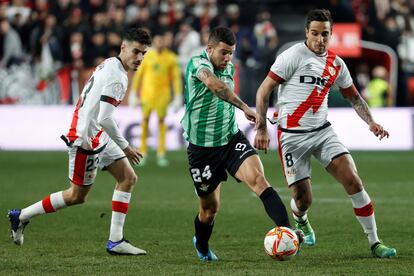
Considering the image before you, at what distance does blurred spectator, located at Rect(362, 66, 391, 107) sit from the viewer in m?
27.5

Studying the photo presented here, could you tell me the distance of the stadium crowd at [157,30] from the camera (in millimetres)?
25562

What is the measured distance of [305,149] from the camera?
376 inches

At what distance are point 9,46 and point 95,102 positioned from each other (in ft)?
55.5

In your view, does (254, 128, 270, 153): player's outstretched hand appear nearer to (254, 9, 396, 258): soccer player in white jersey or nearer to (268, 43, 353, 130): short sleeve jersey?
(254, 9, 396, 258): soccer player in white jersey

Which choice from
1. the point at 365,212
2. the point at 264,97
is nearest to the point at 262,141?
the point at 264,97

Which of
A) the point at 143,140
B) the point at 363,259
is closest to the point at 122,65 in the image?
the point at 363,259

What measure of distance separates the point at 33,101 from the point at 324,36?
16482mm

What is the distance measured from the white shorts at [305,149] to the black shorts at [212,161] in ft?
2.45

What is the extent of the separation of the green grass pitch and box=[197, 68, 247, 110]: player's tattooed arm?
1368mm

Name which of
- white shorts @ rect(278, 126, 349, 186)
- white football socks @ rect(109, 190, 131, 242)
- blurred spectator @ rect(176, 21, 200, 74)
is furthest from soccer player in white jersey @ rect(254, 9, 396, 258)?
blurred spectator @ rect(176, 21, 200, 74)

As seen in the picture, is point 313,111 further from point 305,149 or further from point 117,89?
point 117,89

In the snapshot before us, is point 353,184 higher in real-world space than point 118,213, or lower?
higher

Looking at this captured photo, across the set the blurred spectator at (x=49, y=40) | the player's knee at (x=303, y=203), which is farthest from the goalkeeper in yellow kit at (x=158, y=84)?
the player's knee at (x=303, y=203)

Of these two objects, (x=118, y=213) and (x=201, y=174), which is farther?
(x=118, y=213)
